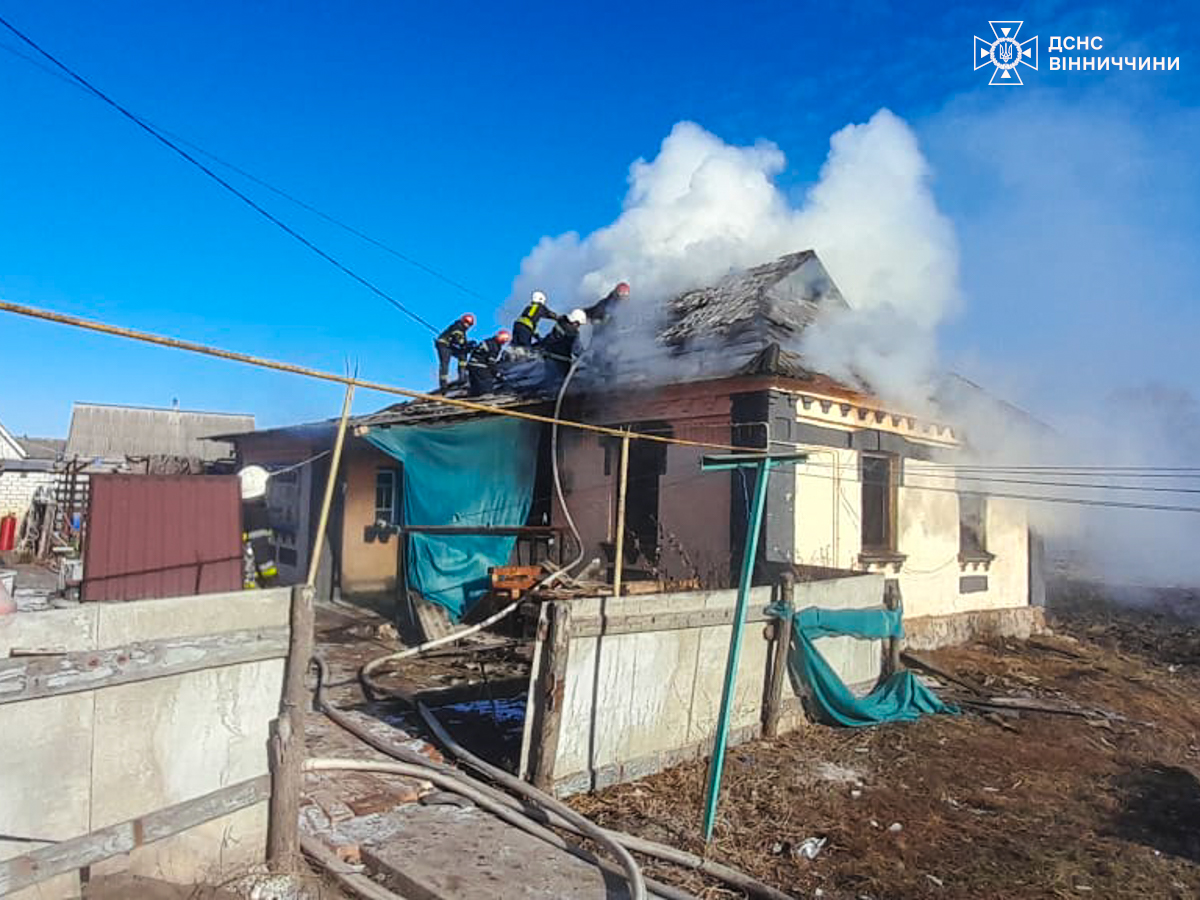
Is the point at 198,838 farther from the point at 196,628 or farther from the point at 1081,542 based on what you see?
the point at 1081,542

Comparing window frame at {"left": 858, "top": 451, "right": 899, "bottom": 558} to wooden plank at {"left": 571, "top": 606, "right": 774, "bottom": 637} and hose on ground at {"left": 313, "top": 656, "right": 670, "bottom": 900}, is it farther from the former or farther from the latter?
hose on ground at {"left": 313, "top": 656, "right": 670, "bottom": 900}

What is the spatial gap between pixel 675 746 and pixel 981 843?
215cm

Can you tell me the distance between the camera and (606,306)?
12.9m

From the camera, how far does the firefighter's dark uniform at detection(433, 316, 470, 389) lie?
13914mm

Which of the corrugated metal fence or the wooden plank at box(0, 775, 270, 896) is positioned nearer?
the wooden plank at box(0, 775, 270, 896)

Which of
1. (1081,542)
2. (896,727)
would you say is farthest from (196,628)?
(1081,542)

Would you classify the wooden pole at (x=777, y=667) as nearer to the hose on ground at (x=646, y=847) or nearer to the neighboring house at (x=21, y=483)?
the hose on ground at (x=646, y=847)

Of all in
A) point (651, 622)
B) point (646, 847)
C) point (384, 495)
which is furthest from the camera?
point (384, 495)

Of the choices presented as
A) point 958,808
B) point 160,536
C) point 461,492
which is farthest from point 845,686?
point 160,536

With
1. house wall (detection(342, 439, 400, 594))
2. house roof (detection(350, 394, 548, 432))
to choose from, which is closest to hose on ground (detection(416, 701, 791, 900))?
house roof (detection(350, 394, 548, 432))

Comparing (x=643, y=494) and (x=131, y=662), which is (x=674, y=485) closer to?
(x=643, y=494)

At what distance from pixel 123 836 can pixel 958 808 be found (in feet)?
17.4

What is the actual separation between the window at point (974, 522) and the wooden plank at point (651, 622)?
805cm

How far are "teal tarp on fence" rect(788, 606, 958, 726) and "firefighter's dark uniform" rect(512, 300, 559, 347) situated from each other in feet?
24.5
